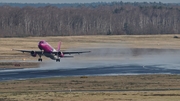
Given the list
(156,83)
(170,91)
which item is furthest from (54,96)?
(156,83)

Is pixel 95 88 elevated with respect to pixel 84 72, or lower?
elevated

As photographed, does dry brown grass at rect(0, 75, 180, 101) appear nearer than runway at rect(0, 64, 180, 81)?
Yes

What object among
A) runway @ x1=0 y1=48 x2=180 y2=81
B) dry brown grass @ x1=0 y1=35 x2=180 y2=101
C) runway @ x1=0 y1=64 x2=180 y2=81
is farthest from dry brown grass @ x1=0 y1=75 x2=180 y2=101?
runway @ x1=0 y1=48 x2=180 y2=81

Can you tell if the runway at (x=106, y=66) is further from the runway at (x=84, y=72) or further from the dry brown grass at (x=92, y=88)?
the dry brown grass at (x=92, y=88)

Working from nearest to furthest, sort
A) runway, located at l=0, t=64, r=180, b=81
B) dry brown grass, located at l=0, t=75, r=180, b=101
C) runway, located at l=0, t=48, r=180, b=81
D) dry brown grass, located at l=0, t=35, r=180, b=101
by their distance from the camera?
dry brown grass, located at l=0, t=35, r=180, b=101 → dry brown grass, located at l=0, t=75, r=180, b=101 → runway, located at l=0, t=64, r=180, b=81 → runway, located at l=0, t=48, r=180, b=81

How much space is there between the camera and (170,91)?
225 feet

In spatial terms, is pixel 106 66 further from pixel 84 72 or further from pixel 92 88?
pixel 92 88

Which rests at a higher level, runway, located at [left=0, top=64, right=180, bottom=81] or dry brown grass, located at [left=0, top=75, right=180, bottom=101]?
dry brown grass, located at [left=0, top=75, right=180, bottom=101]

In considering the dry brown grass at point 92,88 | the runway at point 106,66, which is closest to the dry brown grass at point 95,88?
the dry brown grass at point 92,88

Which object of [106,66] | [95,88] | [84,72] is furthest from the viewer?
[106,66]

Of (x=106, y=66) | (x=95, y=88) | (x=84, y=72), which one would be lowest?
(x=106, y=66)

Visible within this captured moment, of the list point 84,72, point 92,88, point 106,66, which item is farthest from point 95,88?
point 106,66

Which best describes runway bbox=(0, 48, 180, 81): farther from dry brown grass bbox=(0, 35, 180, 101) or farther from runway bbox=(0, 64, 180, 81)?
dry brown grass bbox=(0, 35, 180, 101)

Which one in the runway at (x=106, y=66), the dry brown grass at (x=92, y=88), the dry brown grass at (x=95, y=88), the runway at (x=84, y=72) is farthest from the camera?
the runway at (x=106, y=66)
